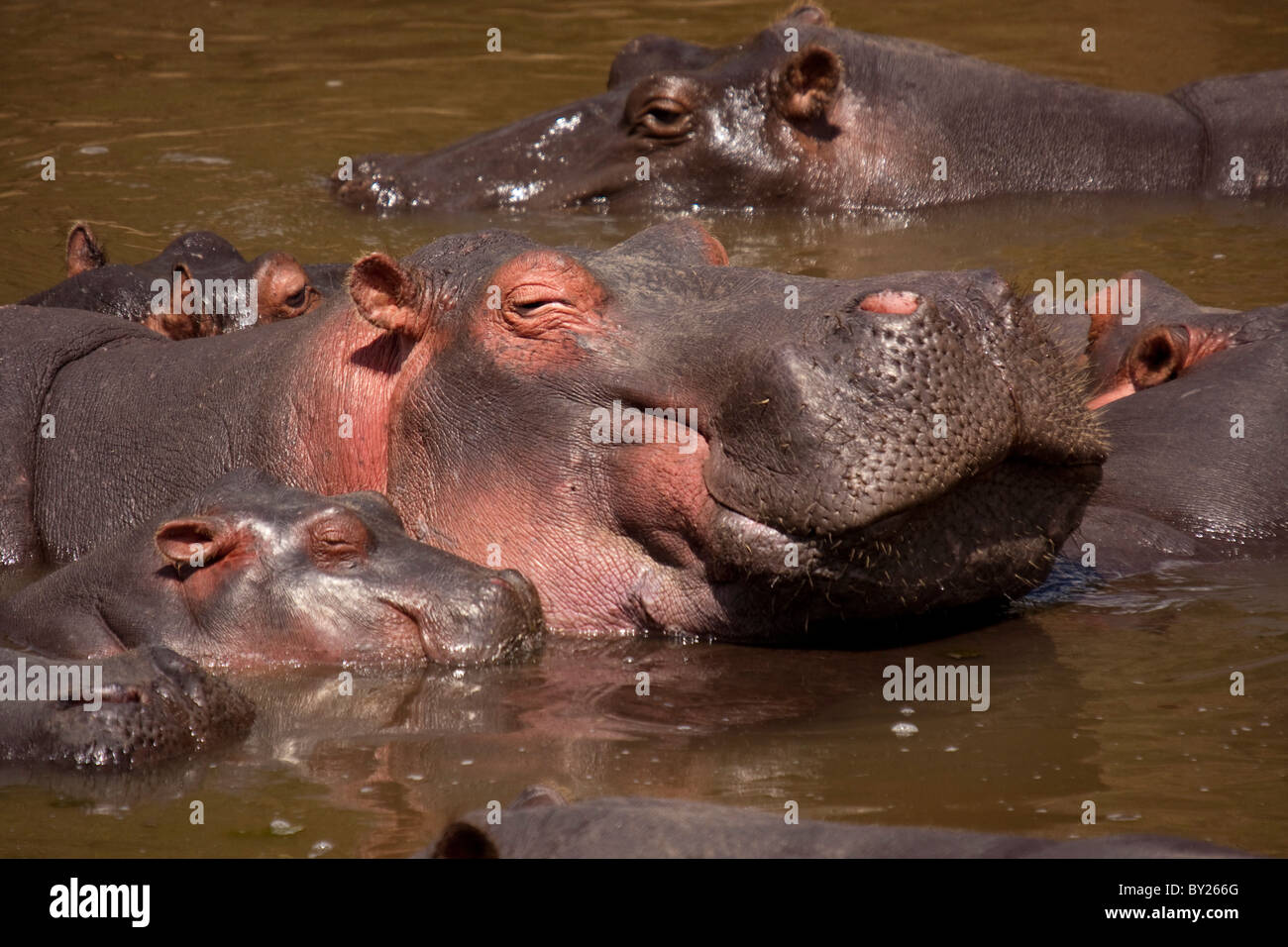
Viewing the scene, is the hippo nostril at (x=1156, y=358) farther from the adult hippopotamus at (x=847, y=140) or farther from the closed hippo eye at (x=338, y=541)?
the adult hippopotamus at (x=847, y=140)

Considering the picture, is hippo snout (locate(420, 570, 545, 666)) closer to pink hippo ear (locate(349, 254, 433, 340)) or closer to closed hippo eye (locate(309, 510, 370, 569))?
closed hippo eye (locate(309, 510, 370, 569))

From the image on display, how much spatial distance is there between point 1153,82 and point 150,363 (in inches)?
341

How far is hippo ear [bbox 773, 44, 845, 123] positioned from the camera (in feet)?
32.5

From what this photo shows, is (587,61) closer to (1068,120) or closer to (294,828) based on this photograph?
(1068,120)

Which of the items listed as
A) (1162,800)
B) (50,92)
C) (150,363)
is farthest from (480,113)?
(1162,800)

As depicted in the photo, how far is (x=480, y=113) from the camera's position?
13.1 meters

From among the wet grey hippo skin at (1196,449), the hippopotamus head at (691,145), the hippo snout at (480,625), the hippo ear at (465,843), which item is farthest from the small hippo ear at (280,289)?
the hippo ear at (465,843)

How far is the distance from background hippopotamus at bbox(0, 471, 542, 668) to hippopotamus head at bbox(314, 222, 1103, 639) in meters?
0.29

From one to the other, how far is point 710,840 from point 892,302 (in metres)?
2.18

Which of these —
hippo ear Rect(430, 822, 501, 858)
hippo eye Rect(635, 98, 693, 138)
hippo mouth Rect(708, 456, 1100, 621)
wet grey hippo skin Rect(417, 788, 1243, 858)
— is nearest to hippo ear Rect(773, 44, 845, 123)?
hippo eye Rect(635, 98, 693, 138)

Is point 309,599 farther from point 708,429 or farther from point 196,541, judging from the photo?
point 708,429

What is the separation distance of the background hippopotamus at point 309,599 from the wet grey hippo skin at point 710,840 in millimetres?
1999

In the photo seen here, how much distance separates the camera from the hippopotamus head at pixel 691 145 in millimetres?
10188

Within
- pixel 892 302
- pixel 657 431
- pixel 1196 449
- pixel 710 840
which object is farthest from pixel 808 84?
pixel 710 840
